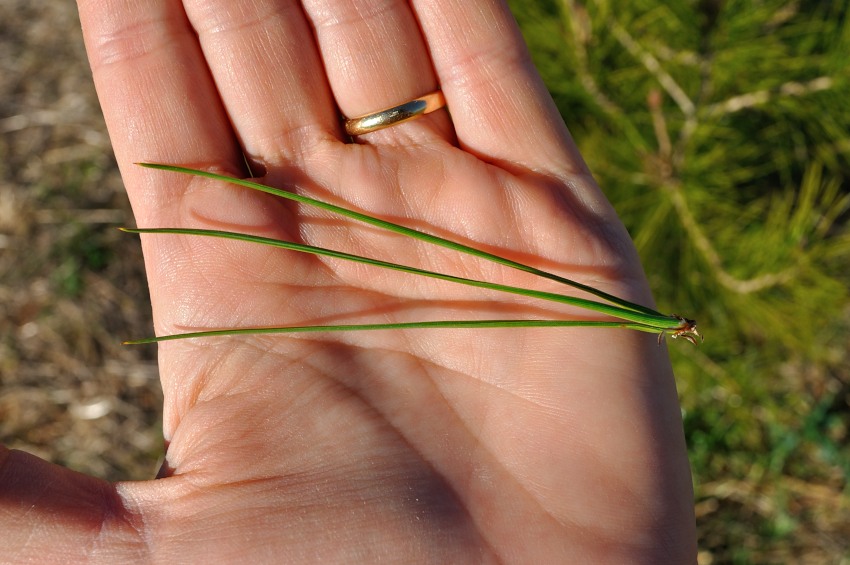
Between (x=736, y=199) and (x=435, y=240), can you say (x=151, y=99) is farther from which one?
(x=736, y=199)

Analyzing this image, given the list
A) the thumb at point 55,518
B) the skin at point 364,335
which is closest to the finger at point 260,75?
the skin at point 364,335

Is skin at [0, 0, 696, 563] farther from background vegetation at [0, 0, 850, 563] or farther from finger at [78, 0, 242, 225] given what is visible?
background vegetation at [0, 0, 850, 563]

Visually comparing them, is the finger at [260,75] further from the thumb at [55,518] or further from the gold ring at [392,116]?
the thumb at [55,518]

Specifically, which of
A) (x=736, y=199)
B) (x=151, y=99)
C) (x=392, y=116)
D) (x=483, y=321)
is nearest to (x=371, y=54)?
(x=392, y=116)

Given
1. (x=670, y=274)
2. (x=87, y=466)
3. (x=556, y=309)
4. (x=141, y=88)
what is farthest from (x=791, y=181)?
(x=87, y=466)

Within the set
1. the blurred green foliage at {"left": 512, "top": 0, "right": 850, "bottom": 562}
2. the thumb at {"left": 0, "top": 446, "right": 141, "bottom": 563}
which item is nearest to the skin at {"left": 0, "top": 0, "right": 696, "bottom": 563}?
the thumb at {"left": 0, "top": 446, "right": 141, "bottom": 563}

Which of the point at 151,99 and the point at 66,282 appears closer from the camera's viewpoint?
the point at 151,99
